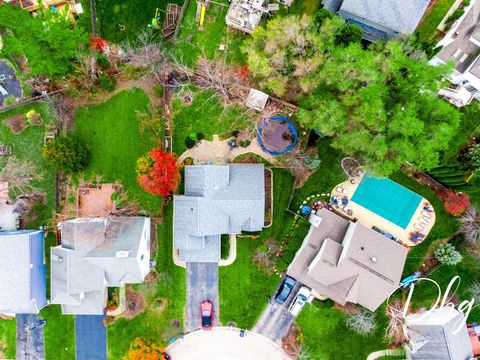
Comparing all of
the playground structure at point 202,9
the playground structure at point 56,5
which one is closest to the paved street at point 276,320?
the playground structure at point 202,9

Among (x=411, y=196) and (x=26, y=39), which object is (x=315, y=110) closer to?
(x=411, y=196)

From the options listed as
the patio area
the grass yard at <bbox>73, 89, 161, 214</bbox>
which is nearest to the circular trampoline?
the patio area

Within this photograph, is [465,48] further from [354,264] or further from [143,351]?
[143,351]

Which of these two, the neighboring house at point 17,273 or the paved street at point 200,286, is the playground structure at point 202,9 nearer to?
the paved street at point 200,286

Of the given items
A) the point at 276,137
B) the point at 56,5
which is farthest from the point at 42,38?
the point at 276,137

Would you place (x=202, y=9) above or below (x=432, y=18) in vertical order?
below

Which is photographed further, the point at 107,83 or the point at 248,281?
the point at 248,281

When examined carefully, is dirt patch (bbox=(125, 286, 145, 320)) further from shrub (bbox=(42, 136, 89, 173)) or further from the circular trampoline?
the circular trampoline

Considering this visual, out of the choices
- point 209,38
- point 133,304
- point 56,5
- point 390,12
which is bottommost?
point 133,304
